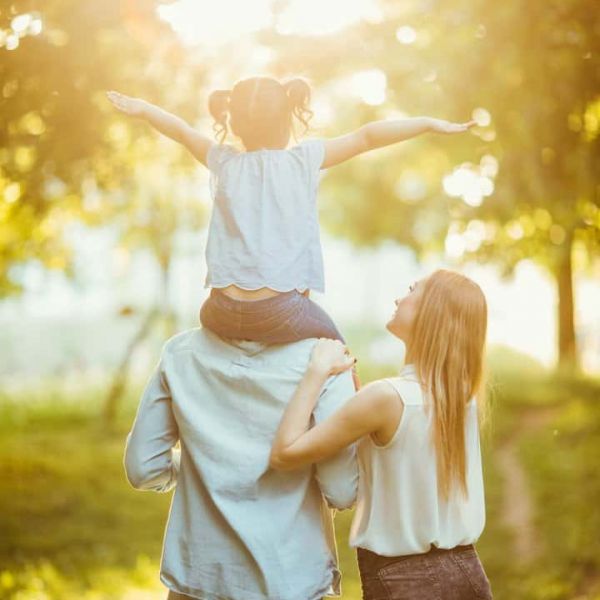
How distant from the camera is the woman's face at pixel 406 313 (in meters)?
2.23

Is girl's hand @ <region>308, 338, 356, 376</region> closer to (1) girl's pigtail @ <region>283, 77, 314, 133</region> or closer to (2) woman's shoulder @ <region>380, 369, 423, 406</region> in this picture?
(2) woman's shoulder @ <region>380, 369, 423, 406</region>

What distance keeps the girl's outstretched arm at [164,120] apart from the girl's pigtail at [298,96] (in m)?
0.21

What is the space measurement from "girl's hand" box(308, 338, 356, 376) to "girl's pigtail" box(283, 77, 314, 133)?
548 millimetres

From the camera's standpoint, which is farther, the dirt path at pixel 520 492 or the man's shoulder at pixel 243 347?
the dirt path at pixel 520 492

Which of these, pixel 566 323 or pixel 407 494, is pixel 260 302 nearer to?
pixel 407 494

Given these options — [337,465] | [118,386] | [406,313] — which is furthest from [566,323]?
[337,465]

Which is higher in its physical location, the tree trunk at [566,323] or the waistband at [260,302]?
the waistband at [260,302]

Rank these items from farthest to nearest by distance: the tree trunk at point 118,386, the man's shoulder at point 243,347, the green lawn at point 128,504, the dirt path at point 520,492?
the tree trunk at point 118,386
the dirt path at point 520,492
the green lawn at point 128,504
the man's shoulder at point 243,347

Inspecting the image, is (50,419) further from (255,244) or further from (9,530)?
(255,244)

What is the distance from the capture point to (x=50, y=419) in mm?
11789

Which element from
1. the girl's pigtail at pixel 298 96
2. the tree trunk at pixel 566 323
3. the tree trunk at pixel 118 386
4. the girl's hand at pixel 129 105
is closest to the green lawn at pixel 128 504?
the tree trunk at pixel 118 386

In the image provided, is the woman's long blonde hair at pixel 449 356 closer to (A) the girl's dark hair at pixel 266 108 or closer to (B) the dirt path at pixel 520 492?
(A) the girl's dark hair at pixel 266 108

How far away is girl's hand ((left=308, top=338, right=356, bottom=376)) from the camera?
2.09 meters

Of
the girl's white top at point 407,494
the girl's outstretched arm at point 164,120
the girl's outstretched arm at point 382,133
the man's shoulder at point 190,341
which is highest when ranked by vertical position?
the girl's outstretched arm at point 164,120
